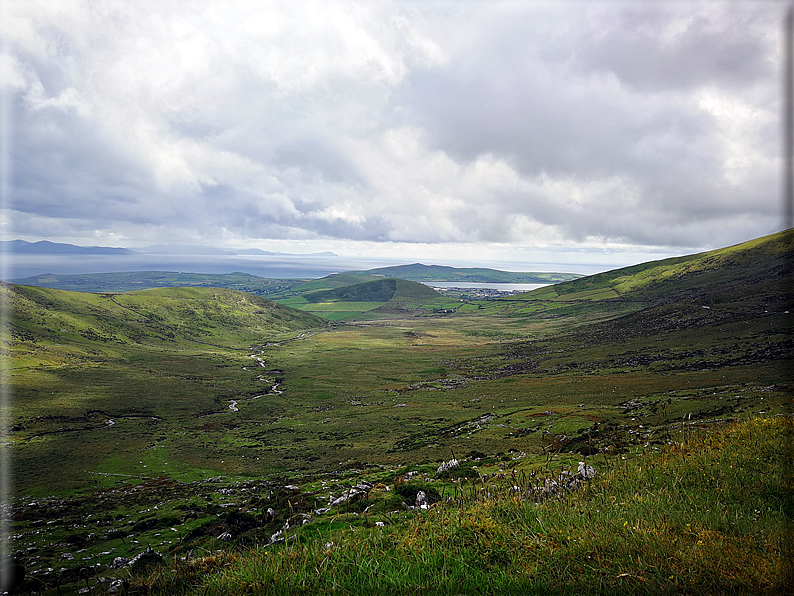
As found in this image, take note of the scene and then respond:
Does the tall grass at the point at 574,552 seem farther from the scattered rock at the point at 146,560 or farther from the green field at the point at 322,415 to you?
the scattered rock at the point at 146,560

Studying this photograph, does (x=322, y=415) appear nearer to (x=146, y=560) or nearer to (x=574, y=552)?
(x=146, y=560)

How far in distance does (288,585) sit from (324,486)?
97.0 feet

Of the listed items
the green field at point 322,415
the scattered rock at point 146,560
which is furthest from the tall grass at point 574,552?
the scattered rock at point 146,560

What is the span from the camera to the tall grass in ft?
14.0

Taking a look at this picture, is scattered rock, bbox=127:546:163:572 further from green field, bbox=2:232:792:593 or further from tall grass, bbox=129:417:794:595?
tall grass, bbox=129:417:794:595

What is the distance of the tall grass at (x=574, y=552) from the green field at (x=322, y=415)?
49.9 inches

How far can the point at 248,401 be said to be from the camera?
101 meters

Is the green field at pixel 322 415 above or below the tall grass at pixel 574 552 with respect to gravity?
below

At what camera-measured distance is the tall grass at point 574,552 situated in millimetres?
4262

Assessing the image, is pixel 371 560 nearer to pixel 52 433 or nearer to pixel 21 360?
pixel 52 433

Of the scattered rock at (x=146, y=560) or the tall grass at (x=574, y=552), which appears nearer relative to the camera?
the tall grass at (x=574, y=552)

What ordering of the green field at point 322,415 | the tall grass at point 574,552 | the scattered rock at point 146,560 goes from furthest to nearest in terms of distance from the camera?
the green field at point 322,415 < the scattered rock at point 146,560 < the tall grass at point 574,552

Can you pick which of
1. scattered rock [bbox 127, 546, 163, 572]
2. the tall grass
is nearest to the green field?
scattered rock [bbox 127, 546, 163, 572]

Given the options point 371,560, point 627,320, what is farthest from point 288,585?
point 627,320
